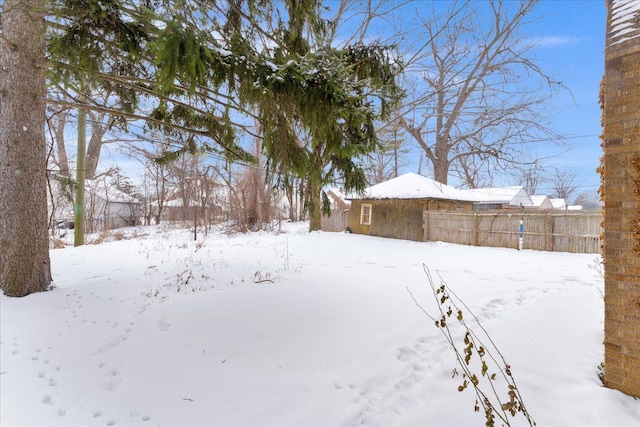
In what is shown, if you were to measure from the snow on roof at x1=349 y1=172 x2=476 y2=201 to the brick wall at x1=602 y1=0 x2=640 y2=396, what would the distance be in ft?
35.6

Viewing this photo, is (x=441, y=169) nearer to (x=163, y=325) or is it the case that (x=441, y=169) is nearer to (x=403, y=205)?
(x=403, y=205)

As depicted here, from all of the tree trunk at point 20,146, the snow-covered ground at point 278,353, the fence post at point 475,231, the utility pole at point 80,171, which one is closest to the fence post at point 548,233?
the fence post at point 475,231

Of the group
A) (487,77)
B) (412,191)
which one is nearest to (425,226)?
(412,191)

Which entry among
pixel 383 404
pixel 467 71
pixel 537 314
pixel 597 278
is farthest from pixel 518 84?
pixel 383 404

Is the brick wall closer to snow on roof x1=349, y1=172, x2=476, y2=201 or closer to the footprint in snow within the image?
the footprint in snow

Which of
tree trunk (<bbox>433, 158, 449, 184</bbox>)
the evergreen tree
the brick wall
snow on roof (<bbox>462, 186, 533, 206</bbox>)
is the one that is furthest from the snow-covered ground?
snow on roof (<bbox>462, 186, 533, 206</bbox>)

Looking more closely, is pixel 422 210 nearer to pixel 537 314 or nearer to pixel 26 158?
pixel 537 314

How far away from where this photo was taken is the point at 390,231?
14180 millimetres

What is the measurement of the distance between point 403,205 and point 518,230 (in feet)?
15.2

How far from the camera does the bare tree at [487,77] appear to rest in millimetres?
8188

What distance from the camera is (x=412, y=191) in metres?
13.3

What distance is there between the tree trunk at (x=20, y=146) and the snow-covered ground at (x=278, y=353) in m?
0.49

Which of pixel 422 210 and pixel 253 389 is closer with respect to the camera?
pixel 253 389

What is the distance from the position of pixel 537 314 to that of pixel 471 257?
5372 millimetres
